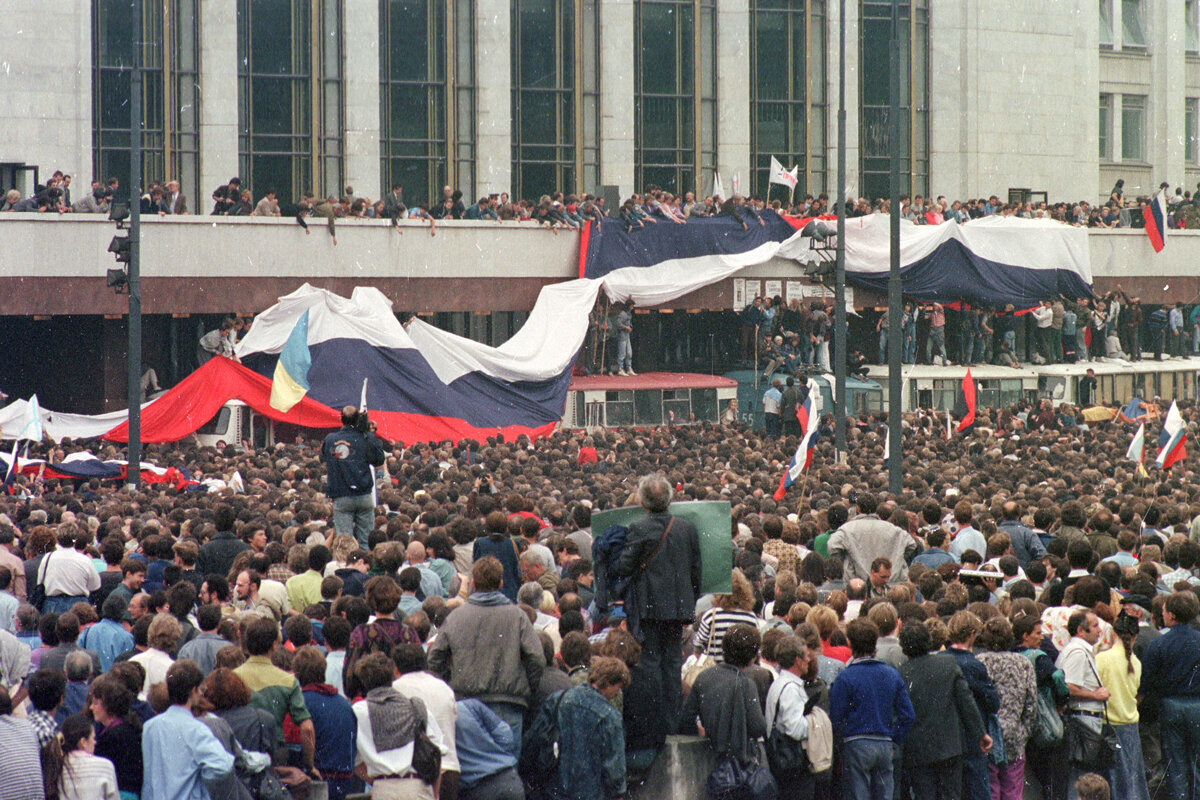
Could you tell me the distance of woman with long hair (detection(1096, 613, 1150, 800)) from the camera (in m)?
9.53

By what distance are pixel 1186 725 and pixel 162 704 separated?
6.18 meters

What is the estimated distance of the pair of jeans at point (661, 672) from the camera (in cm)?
849

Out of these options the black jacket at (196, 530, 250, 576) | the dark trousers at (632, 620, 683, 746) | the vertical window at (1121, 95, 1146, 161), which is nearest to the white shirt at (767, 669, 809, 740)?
the dark trousers at (632, 620, 683, 746)

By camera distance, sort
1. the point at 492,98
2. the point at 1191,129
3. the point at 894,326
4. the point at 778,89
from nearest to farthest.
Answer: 1. the point at 894,326
2. the point at 492,98
3. the point at 778,89
4. the point at 1191,129

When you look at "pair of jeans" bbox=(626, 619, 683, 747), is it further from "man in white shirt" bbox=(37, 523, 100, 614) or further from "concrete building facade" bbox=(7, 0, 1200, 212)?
"concrete building facade" bbox=(7, 0, 1200, 212)

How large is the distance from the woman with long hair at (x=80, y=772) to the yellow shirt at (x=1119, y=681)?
5866mm

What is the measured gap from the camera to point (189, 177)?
38125mm

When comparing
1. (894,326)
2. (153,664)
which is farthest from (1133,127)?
(153,664)

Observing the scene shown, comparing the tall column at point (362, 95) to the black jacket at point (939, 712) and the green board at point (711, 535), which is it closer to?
the green board at point (711, 535)

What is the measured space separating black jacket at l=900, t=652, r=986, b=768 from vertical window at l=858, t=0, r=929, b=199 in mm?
38147

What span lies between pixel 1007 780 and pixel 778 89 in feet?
122

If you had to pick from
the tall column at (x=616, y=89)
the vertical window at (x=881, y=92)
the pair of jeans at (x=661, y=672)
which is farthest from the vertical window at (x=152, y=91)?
the pair of jeans at (x=661, y=672)

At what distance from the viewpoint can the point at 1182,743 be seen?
380 inches

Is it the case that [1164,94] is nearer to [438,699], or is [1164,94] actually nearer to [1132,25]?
[1132,25]
